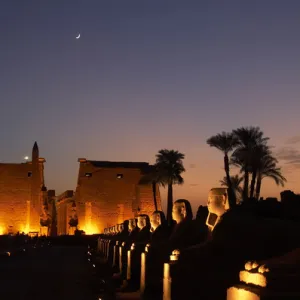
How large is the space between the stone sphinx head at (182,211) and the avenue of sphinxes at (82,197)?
48.8 meters

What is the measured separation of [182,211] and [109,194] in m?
52.0

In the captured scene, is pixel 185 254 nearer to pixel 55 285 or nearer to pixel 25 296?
pixel 25 296

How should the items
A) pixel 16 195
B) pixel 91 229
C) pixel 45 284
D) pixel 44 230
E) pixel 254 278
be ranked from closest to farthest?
pixel 254 278 < pixel 45 284 < pixel 44 230 < pixel 91 229 < pixel 16 195

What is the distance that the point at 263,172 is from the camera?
31.9 metres

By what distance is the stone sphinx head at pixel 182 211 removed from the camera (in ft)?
30.9

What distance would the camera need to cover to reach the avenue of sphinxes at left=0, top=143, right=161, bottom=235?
58188mm

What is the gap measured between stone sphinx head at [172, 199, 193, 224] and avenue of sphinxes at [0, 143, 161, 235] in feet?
160

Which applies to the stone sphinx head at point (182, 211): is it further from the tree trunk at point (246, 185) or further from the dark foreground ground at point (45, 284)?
the tree trunk at point (246, 185)

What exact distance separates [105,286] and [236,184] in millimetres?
24491

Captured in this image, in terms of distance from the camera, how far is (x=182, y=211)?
947 centimetres

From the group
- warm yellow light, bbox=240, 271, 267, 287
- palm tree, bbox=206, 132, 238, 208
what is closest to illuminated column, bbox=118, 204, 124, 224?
palm tree, bbox=206, 132, 238, 208

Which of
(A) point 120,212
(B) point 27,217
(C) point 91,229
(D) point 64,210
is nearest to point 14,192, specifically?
(B) point 27,217

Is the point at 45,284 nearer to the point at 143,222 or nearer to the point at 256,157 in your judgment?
the point at 143,222

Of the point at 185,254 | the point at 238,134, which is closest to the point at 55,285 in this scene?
the point at 185,254
